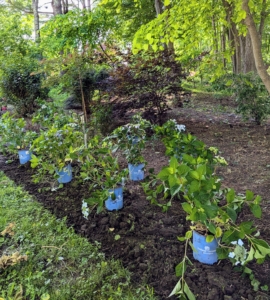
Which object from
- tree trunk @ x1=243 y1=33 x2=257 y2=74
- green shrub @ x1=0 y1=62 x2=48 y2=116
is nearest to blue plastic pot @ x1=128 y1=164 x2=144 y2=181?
green shrub @ x1=0 y1=62 x2=48 y2=116

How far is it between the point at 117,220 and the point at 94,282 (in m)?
0.56

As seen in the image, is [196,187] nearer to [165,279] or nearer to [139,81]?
[165,279]

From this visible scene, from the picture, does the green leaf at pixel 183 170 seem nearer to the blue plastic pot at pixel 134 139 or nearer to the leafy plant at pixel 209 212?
the leafy plant at pixel 209 212

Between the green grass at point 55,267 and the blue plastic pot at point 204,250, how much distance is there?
0.36 meters

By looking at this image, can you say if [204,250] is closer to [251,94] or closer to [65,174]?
[65,174]

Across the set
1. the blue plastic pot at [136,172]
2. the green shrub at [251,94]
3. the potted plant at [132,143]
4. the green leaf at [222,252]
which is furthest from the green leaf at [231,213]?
the green shrub at [251,94]

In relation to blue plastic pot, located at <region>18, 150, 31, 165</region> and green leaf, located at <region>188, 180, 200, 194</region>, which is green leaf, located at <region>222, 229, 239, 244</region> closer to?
green leaf, located at <region>188, 180, 200, 194</region>

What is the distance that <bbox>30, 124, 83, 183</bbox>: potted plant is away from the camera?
2377 millimetres

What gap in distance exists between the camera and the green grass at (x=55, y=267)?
142 cm

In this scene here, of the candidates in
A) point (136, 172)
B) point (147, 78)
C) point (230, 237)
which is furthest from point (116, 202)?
point (147, 78)

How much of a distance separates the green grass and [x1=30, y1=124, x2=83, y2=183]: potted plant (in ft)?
1.58

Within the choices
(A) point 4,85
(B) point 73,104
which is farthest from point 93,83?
(A) point 4,85

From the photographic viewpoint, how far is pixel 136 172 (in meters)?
2.60

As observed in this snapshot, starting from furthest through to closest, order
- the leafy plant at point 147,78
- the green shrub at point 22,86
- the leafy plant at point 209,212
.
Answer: the green shrub at point 22,86 → the leafy plant at point 147,78 → the leafy plant at point 209,212
